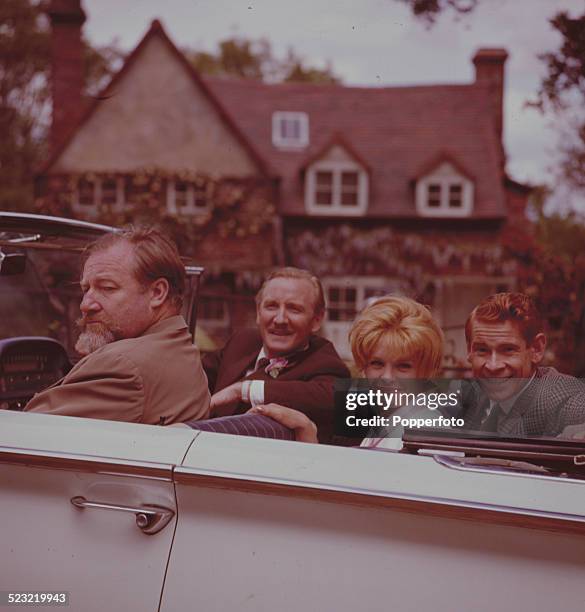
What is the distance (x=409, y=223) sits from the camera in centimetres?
2153

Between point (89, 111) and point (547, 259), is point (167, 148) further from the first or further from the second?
point (547, 259)

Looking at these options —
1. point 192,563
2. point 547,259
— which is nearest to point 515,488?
point 192,563

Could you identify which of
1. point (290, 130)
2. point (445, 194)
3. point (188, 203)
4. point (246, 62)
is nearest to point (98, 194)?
point (188, 203)

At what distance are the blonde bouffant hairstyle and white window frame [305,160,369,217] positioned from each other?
19.0m

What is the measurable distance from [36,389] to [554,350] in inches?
184

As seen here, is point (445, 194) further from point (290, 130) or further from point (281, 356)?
point (281, 356)

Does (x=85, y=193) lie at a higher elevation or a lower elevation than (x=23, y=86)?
lower

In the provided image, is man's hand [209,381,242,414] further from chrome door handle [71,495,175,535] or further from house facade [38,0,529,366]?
house facade [38,0,529,366]

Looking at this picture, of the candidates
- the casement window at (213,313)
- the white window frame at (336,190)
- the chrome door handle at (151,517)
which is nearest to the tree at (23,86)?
the white window frame at (336,190)

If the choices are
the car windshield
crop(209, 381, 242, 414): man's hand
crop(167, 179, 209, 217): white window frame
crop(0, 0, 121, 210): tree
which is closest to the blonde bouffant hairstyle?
crop(209, 381, 242, 414): man's hand

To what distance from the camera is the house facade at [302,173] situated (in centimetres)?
1958

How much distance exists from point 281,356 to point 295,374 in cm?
16

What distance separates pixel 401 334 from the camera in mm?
2268

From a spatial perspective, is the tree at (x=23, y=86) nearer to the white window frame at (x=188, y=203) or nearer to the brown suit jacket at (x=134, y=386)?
the white window frame at (x=188, y=203)
